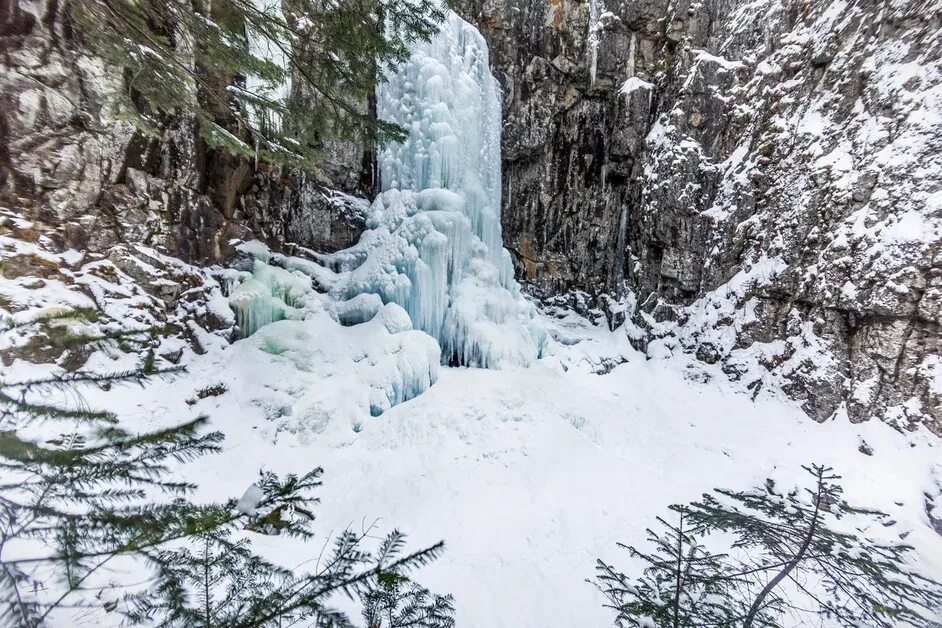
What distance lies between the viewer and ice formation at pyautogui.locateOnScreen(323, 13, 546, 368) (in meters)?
7.45

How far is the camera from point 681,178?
9641mm

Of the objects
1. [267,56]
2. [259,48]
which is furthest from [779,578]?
[267,56]

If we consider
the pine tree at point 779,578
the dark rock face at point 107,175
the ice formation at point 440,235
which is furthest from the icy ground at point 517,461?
the dark rock face at point 107,175

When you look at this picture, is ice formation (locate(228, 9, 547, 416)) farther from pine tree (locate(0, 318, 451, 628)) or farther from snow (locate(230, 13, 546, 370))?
pine tree (locate(0, 318, 451, 628))

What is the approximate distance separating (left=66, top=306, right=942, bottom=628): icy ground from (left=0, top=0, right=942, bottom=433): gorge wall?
969 millimetres

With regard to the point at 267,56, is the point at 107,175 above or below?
below

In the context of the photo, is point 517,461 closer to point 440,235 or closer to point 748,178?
point 440,235

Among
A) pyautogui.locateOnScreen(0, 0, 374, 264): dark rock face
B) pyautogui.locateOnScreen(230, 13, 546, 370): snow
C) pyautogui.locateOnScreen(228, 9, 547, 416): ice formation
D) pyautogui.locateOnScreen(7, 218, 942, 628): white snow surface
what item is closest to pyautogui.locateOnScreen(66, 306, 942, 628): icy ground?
pyautogui.locateOnScreen(7, 218, 942, 628): white snow surface

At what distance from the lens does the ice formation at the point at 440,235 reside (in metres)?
7.45

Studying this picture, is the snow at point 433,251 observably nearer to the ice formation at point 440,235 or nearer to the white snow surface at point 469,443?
the ice formation at point 440,235

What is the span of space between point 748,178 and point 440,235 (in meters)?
7.18

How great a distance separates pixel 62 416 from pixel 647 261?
11.2 metres

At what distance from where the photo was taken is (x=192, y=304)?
6.18 metres

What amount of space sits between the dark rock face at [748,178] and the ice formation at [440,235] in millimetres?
2941
